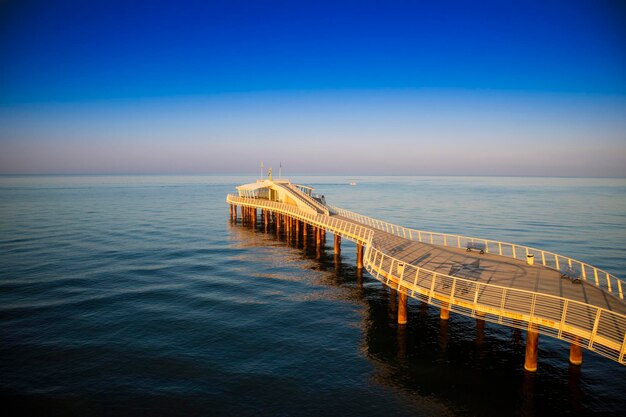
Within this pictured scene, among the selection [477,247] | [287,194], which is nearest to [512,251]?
[477,247]

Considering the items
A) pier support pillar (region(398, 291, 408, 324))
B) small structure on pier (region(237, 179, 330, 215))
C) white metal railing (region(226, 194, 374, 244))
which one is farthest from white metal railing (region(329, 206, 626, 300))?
pier support pillar (region(398, 291, 408, 324))

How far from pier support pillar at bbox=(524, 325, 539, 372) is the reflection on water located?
0.41m

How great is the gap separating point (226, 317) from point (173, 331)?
378 cm

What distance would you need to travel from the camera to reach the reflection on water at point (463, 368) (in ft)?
56.5

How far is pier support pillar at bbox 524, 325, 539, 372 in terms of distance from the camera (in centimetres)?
1814

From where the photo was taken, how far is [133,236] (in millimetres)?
57375

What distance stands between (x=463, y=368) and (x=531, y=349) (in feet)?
11.6

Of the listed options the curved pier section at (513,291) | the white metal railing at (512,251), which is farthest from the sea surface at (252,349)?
the white metal railing at (512,251)

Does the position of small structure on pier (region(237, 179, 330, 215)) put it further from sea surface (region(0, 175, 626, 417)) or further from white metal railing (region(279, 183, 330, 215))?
sea surface (region(0, 175, 626, 417))

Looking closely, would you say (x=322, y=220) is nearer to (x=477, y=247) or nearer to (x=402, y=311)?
(x=477, y=247)

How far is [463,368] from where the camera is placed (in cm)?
2016

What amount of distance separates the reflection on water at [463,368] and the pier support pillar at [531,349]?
16.2 inches

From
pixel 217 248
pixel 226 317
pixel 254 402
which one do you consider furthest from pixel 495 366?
pixel 217 248

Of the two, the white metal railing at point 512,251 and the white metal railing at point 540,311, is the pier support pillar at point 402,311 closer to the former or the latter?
the white metal railing at point 540,311
